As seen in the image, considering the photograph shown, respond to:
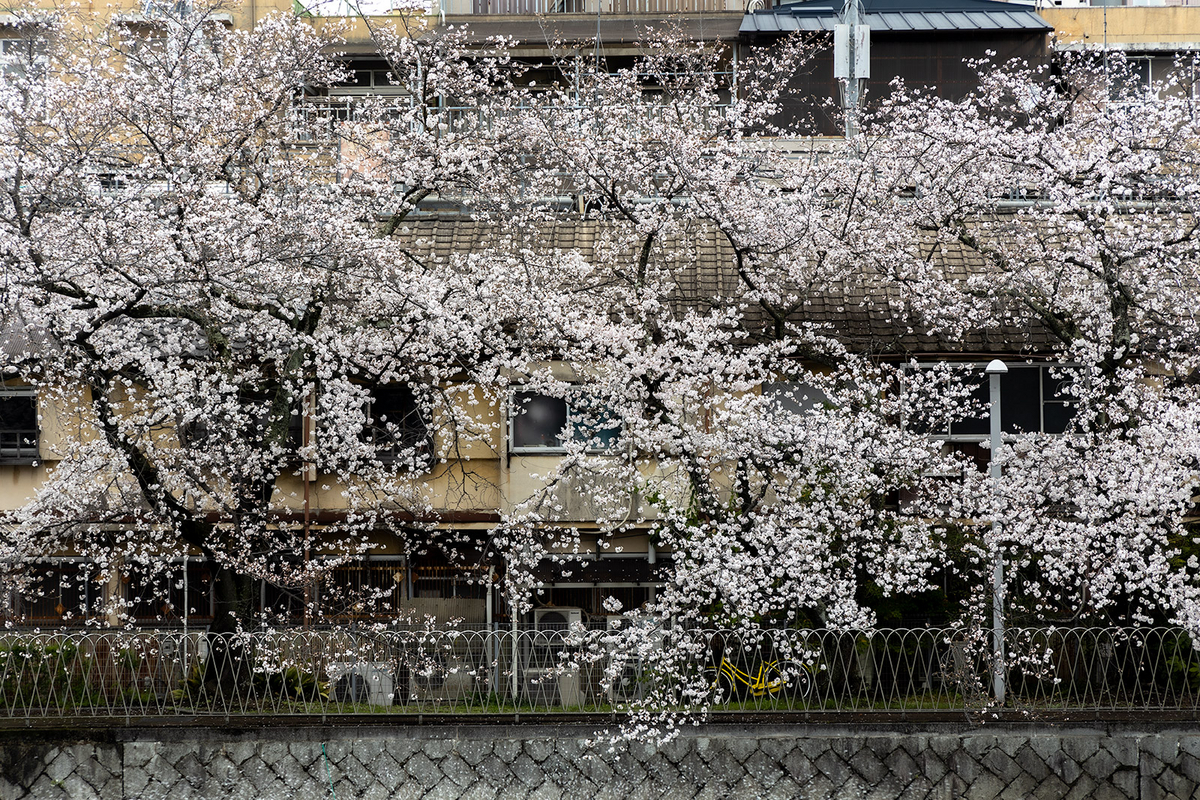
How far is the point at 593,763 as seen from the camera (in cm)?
1340

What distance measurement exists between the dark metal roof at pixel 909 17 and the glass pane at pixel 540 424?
10849 mm

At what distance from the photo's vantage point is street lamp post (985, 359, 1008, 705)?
13680 millimetres

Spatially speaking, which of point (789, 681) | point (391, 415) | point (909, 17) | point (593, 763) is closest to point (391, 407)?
point (391, 415)

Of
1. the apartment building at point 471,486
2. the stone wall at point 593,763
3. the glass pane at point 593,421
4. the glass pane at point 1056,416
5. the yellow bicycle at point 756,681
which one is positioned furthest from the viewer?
the glass pane at point 1056,416

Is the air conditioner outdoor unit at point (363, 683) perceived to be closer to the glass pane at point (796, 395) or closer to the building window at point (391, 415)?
the building window at point (391, 415)

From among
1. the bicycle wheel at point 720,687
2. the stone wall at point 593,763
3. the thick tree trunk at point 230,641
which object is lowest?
the stone wall at point 593,763

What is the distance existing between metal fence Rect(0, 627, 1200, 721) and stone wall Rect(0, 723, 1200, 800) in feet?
1.10

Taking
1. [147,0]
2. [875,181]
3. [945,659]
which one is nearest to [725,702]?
[945,659]

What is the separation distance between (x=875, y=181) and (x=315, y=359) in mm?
8129

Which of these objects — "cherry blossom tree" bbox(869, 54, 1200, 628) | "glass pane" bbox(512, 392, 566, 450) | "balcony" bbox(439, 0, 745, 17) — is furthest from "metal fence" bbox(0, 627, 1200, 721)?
"balcony" bbox(439, 0, 745, 17)

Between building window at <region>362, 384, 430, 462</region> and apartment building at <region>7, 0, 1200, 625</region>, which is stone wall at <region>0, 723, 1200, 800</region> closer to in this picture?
apartment building at <region>7, 0, 1200, 625</region>

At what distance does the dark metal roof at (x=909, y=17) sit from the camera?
2433 cm

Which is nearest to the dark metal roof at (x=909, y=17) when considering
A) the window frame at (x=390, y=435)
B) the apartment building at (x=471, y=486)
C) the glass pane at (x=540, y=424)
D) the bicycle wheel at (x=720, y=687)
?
the apartment building at (x=471, y=486)

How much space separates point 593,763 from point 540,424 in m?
6.56
